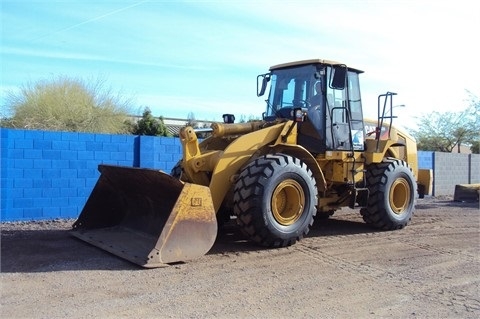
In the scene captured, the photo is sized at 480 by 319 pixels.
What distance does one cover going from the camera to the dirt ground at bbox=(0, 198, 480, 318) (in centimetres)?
495

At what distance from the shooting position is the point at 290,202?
25.4ft

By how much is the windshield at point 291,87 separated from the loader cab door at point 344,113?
287 millimetres

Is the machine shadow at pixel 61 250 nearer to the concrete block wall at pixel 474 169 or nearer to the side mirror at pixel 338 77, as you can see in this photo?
the side mirror at pixel 338 77

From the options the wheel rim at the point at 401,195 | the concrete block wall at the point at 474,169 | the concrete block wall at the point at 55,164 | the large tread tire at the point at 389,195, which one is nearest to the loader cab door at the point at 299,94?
the large tread tire at the point at 389,195

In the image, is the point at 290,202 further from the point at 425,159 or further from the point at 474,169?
the point at 474,169

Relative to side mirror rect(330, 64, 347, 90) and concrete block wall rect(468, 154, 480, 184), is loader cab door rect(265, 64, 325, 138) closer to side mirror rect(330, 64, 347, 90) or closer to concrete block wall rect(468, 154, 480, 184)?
side mirror rect(330, 64, 347, 90)

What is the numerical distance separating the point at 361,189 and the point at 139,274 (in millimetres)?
4652

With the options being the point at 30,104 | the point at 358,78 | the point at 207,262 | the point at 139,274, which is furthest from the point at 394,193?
the point at 30,104

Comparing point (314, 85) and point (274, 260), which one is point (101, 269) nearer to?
point (274, 260)

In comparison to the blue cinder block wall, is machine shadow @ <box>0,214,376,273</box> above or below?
below

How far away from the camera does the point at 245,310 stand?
4938 mm

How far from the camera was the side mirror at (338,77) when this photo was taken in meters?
8.69

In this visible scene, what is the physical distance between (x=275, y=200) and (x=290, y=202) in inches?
16.1

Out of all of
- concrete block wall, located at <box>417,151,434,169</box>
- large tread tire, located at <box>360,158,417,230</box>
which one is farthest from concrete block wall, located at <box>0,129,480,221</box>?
concrete block wall, located at <box>417,151,434,169</box>
